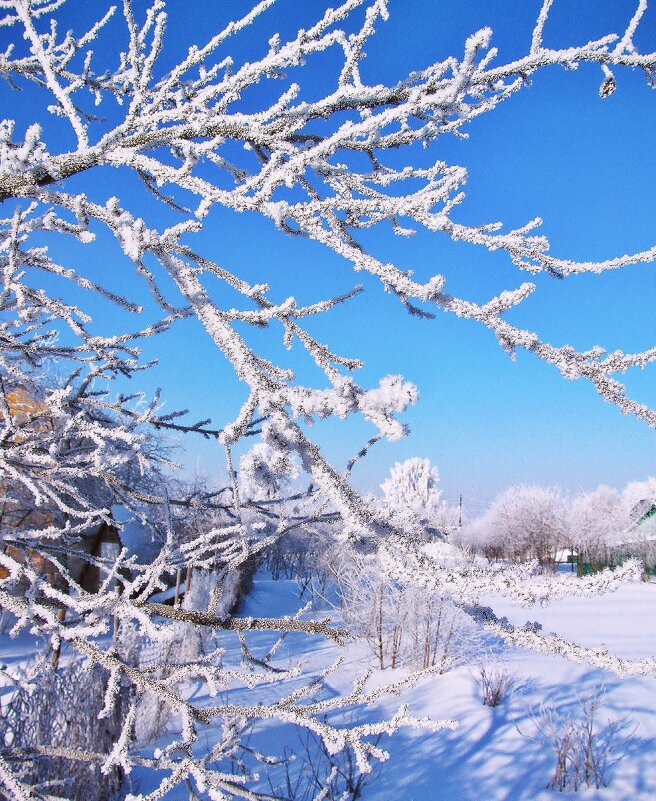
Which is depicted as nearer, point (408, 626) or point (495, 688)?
point (495, 688)

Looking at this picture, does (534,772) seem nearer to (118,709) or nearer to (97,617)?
(118,709)

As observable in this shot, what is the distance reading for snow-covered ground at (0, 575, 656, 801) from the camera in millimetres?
6148

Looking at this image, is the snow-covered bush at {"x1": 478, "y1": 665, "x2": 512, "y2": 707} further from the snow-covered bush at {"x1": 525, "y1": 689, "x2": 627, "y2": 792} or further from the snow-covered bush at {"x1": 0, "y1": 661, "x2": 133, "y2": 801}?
the snow-covered bush at {"x1": 0, "y1": 661, "x2": 133, "y2": 801}

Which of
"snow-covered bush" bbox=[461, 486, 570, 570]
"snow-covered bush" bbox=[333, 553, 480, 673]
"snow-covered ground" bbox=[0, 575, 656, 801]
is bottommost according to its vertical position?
"snow-covered ground" bbox=[0, 575, 656, 801]

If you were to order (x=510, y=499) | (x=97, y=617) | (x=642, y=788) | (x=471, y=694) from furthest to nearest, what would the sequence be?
1. (x=510, y=499)
2. (x=471, y=694)
3. (x=642, y=788)
4. (x=97, y=617)

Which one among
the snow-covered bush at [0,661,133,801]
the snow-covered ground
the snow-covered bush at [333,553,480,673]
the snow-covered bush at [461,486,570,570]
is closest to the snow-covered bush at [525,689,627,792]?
the snow-covered ground

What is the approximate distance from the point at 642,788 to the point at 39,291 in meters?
7.74

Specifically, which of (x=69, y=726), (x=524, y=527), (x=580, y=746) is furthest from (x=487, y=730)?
(x=524, y=527)

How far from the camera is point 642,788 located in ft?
19.7

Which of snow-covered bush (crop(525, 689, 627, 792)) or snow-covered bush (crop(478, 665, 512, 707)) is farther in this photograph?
snow-covered bush (crop(478, 665, 512, 707))

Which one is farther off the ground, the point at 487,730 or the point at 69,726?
the point at 69,726

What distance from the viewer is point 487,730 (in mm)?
7602

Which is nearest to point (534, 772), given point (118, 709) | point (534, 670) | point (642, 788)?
point (642, 788)

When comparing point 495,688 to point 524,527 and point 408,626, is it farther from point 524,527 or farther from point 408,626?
point 524,527
